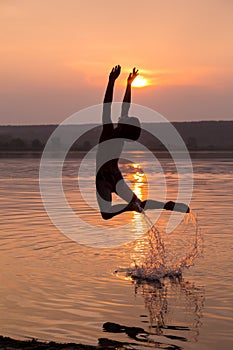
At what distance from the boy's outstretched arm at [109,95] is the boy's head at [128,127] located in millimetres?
312

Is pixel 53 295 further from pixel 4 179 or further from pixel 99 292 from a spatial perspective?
pixel 4 179

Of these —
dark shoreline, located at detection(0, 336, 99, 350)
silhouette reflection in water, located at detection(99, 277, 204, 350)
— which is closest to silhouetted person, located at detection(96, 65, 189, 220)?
silhouette reflection in water, located at detection(99, 277, 204, 350)

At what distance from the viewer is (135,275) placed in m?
15.7

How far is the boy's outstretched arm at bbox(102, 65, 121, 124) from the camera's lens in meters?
14.5

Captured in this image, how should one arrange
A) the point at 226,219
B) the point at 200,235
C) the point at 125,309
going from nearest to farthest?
the point at 125,309 → the point at 200,235 → the point at 226,219

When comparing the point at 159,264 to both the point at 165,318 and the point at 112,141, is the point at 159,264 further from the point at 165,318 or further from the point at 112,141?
the point at 165,318

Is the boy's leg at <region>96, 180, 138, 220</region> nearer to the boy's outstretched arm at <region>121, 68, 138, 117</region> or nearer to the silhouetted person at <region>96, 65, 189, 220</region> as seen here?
the silhouetted person at <region>96, 65, 189, 220</region>

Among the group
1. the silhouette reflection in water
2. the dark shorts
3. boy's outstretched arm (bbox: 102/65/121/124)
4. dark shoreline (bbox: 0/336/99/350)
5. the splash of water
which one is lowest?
dark shoreline (bbox: 0/336/99/350)

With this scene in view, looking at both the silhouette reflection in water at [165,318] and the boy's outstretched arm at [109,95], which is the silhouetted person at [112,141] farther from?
the silhouette reflection in water at [165,318]

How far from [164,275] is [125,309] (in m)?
3.36

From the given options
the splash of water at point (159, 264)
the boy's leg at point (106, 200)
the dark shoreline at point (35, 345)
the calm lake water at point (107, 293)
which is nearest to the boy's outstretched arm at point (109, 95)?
the boy's leg at point (106, 200)

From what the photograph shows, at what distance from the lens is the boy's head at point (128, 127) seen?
1435 centimetres

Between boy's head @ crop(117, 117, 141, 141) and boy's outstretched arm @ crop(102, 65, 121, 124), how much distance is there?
312mm

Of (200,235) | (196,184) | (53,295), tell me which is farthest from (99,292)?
(196,184)
